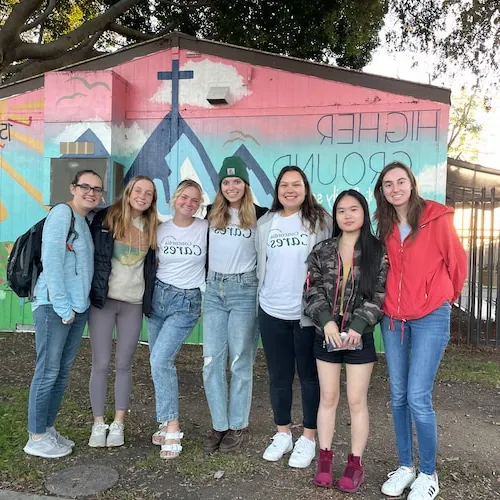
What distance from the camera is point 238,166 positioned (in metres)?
A: 3.70

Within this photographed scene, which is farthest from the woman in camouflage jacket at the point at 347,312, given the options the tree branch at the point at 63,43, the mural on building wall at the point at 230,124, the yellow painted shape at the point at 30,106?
the tree branch at the point at 63,43

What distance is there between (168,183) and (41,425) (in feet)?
13.7

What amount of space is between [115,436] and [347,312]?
198 centimetres

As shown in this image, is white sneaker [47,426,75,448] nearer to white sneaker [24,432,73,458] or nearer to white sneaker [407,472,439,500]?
white sneaker [24,432,73,458]

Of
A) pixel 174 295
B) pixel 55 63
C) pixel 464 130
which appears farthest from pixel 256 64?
pixel 464 130

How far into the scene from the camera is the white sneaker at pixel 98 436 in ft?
12.7

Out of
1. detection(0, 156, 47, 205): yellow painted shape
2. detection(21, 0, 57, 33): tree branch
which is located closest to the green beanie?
detection(0, 156, 47, 205): yellow painted shape

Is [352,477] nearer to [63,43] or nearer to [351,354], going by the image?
[351,354]

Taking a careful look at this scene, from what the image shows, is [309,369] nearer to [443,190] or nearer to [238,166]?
[238,166]

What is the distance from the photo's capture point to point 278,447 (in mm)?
3703

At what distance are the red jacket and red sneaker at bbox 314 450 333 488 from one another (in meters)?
0.99

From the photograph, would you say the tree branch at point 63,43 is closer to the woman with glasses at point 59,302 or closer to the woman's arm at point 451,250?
the woman with glasses at point 59,302

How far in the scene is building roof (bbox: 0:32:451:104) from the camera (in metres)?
6.57

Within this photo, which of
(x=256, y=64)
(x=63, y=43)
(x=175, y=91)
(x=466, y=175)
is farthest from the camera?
(x=63, y=43)
